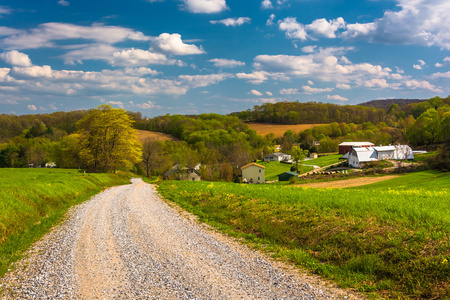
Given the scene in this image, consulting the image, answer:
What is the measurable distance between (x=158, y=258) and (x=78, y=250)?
323cm

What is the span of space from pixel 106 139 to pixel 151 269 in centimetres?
4034

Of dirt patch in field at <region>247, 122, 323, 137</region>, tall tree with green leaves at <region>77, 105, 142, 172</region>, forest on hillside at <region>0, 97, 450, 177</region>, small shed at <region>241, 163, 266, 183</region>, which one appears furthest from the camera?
dirt patch in field at <region>247, 122, 323, 137</region>

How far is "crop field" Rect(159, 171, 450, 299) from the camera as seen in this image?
7199 millimetres

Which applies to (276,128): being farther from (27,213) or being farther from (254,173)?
(27,213)

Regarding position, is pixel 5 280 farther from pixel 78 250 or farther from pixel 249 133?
pixel 249 133

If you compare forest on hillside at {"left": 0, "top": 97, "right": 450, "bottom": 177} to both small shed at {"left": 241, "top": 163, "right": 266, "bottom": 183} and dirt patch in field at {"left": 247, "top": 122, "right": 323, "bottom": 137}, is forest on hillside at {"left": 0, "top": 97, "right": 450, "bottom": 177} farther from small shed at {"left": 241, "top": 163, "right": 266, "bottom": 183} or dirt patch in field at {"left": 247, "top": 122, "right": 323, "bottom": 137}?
dirt patch in field at {"left": 247, "top": 122, "right": 323, "bottom": 137}

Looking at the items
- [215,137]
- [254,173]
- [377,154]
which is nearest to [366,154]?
[377,154]

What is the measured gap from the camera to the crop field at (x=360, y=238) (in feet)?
23.6

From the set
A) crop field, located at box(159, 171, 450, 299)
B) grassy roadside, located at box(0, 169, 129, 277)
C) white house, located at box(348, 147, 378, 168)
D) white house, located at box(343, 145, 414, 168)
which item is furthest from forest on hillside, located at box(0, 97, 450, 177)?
crop field, located at box(159, 171, 450, 299)

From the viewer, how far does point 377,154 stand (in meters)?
78.2

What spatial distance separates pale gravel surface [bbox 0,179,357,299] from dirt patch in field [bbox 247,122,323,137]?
477ft

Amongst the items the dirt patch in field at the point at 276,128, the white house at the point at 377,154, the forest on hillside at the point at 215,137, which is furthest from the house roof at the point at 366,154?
the dirt patch in field at the point at 276,128

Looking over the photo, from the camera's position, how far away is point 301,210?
13.0 meters

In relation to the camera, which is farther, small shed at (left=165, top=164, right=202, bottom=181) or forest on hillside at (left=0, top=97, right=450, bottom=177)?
forest on hillside at (left=0, top=97, right=450, bottom=177)
